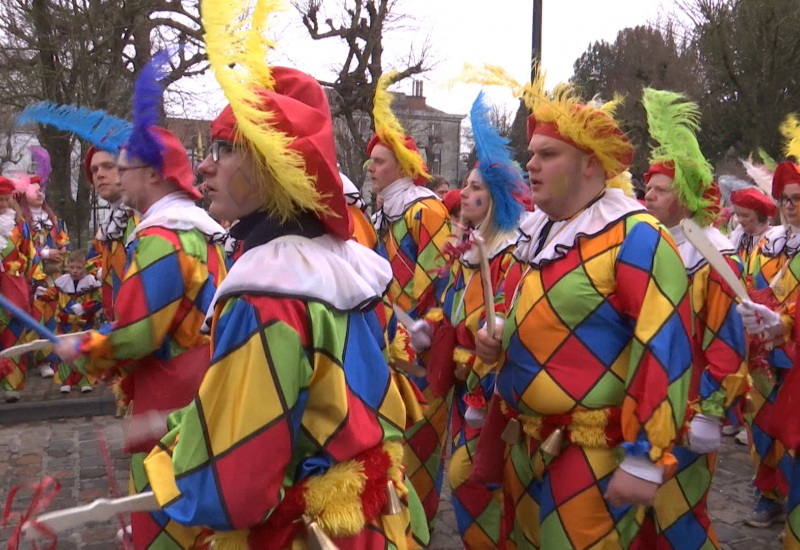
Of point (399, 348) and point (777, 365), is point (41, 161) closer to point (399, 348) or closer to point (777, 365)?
point (399, 348)

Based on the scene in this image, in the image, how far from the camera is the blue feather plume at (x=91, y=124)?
13.4 ft

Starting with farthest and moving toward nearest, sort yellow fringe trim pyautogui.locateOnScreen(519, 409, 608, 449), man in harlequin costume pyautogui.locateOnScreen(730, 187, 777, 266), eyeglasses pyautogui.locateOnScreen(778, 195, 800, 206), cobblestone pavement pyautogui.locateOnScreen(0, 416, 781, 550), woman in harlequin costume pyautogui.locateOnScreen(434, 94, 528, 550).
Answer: man in harlequin costume pyautogui.locateOnScreen(730, 187, 777, 266) → eyeglasses pyautogui.locateOnScreen(778, 195, 800, 206) → cobblestone pavement pyautogui.locateOnScreen(0, 416, 781, 550) → woman in harlequin costume pyautogui.locateOnScreen(434, 94, 528, 550) → yellow fringe trim pyautogui.locateOnScreen(519, 409, 608, 449)

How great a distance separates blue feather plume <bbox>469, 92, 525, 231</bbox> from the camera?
4.04 metres

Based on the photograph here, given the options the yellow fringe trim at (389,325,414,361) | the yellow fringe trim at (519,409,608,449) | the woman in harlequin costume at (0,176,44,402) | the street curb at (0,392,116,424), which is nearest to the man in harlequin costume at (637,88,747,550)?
the yellow fringe trim at (519,409,608,449)

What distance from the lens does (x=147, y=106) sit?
3246 mm

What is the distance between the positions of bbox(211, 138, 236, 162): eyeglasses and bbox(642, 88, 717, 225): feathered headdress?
85.5 inches

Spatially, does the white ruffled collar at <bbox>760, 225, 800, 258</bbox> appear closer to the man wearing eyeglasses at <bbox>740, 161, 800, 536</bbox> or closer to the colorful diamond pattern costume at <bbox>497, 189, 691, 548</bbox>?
the man wearing eyeglasses at <bbox>740, 161, 800, 536</bbox>

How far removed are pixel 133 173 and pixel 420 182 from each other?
278cm

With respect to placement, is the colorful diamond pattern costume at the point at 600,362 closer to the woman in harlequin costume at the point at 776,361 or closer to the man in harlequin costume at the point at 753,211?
the woman in harlequin costume at the point at 776,361

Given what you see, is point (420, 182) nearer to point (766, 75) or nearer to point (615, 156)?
point (615, 156)

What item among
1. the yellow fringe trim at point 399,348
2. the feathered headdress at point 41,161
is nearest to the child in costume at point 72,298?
the feathered headdress at point 41,161

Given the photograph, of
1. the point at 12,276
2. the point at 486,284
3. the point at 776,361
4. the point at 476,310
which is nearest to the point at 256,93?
the point at 486,284

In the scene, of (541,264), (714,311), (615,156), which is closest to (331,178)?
(541,264)

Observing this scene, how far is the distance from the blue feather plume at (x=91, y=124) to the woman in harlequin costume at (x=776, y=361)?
11.6 feet
